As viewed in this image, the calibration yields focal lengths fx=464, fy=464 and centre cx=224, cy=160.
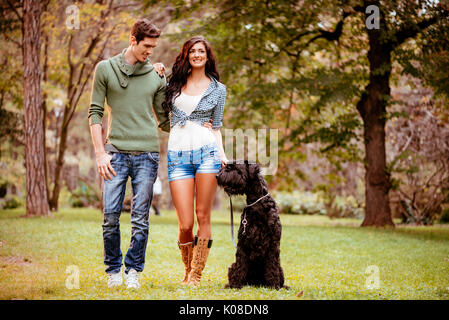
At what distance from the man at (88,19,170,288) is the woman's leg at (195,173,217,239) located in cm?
45

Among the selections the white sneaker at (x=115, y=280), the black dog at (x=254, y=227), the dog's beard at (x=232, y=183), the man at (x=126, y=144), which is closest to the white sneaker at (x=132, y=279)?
the man at (x=126, y=144)

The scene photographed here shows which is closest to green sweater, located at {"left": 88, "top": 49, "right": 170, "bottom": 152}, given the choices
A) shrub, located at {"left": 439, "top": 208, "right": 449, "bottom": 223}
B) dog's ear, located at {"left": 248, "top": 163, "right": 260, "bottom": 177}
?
dog's ear, located at {"left": 248, "top": 163, "right": 260, "bottom": 177}

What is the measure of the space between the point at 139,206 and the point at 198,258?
0.77 m

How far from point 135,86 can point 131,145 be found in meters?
0.56

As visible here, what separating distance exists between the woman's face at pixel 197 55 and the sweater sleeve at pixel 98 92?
845 millimetres

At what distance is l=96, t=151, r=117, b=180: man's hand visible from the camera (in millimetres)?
4164

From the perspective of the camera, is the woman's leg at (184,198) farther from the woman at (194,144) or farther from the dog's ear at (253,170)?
the dog's ear at (253,170)

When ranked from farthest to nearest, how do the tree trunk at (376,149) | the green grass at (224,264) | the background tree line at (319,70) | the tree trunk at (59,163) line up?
1. the tree trunk at (59,163)
2. the tree trunk at (376,149)
3. the background tree line at (319,70)
4. the green grass at (224,264)

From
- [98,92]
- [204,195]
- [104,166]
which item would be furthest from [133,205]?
[98,92]

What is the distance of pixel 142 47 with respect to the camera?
14.2 feet

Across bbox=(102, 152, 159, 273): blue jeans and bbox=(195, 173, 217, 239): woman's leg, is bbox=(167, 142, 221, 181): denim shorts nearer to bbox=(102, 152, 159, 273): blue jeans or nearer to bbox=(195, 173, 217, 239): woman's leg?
bbox=(195, 173, 217, 239): woman's leg

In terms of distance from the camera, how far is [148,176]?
4.32 m

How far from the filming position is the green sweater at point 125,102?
4266 mm

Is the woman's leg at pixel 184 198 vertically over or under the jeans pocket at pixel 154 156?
under
